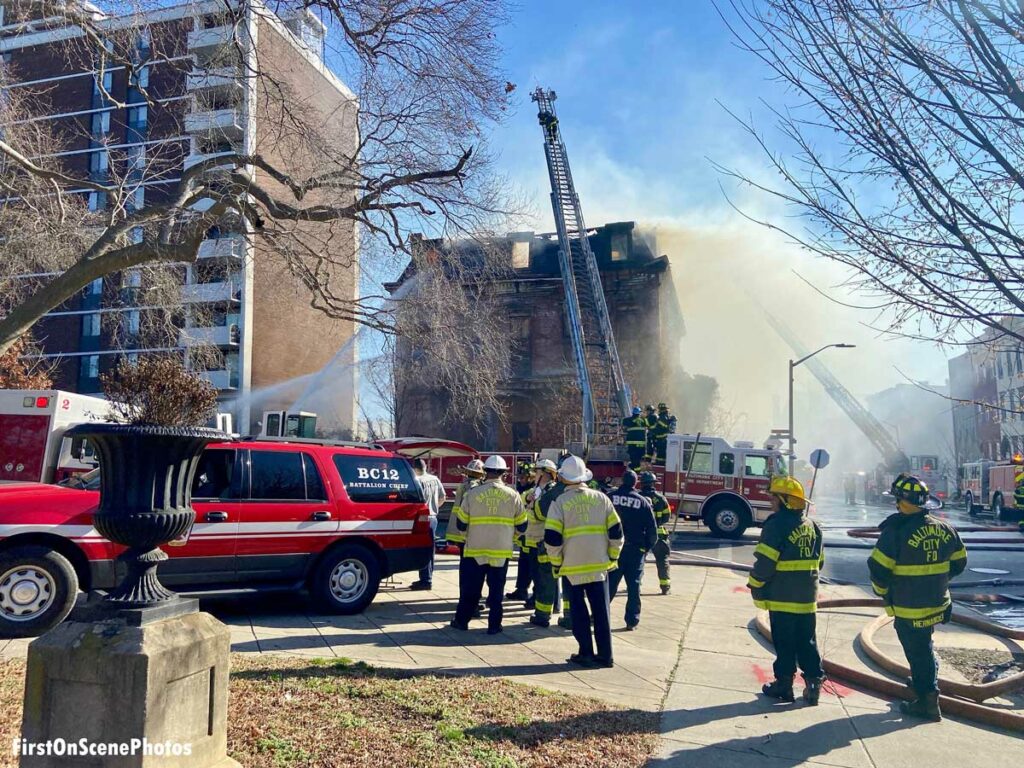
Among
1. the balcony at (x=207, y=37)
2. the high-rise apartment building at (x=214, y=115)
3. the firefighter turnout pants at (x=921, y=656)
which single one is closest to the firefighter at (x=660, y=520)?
the firefighter turnout pants at (x=921, y=656)

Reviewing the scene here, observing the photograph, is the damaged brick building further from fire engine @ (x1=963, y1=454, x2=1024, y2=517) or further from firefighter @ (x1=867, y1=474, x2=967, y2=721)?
firefighter @ (x1=867, y1=474, x2=967, y2=721)

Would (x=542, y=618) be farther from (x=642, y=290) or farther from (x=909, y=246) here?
(x=642, y=290)

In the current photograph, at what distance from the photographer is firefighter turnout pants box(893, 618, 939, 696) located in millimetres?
5090

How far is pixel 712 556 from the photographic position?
14805 mm

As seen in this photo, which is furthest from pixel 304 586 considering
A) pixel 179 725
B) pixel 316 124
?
pixel 316 124

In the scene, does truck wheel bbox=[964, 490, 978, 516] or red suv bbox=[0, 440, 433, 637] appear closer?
red suv bbox=[0, 440, 433, 637]

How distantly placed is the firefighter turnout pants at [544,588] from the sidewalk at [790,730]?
1458 millimetres

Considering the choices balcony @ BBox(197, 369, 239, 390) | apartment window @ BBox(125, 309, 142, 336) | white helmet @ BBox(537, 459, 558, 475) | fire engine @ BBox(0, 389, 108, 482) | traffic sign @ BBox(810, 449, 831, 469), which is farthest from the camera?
balcony @ BBox(197, 369, 239, 390)

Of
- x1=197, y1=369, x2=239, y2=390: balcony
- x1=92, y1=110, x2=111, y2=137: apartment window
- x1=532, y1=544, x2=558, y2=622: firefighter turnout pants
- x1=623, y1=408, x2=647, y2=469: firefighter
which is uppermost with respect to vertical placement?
x1=92, y1=110, x2=111, y2=137: apartment window

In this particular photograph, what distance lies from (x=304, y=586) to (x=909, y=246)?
609cm

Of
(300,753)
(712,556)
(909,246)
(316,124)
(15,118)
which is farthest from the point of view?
(712,556)

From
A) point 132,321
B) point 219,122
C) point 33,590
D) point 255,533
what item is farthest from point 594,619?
point 132,321

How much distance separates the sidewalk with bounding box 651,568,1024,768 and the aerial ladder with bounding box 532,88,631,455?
2178cm

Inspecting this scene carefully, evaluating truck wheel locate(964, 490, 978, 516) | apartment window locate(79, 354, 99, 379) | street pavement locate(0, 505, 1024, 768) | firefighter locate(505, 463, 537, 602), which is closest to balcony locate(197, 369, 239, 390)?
apartment window locate(79, 354, 99, 379)
